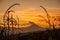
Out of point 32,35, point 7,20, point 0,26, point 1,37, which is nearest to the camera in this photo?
point 1,37

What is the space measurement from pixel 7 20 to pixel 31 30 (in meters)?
1.20

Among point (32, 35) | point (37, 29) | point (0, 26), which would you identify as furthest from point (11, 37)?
point (37, 29)

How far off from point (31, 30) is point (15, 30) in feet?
2.08

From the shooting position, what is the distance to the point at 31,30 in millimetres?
4070

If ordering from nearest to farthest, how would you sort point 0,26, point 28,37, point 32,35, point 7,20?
point 7,20 → point 0,26 → point 32,35 → point 28,37

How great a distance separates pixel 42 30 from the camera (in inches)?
161

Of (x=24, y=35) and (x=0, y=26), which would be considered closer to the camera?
(x=0, y=26)

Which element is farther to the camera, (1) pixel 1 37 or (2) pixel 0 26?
(2) pixel 0 26

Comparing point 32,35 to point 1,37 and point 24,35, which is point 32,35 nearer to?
point 24,35

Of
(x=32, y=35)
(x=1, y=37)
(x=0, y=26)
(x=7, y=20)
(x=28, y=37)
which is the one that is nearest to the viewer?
(x=1, y=37)

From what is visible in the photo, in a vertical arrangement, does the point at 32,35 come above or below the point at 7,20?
below

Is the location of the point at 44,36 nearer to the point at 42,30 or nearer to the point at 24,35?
the point at 42,30

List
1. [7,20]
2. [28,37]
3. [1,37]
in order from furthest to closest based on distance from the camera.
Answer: [28,37] < [7,20] < [1,37]

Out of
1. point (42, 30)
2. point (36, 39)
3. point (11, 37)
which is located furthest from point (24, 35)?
point (11, 37)
